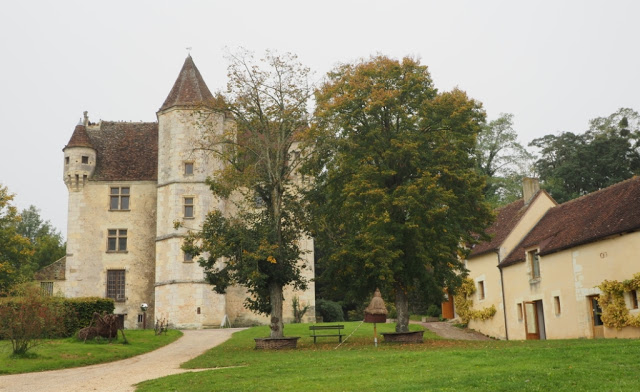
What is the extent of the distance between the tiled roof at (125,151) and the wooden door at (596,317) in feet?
89.0

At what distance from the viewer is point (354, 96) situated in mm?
24281

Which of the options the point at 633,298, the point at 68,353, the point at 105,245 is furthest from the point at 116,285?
the point at 633,298

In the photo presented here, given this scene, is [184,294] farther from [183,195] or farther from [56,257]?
[56,257]

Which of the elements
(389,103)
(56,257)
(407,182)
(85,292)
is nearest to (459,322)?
(407,182)

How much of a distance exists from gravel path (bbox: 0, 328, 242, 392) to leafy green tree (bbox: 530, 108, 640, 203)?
3232cm

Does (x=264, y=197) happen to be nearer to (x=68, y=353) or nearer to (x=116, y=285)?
(x=68, y=353)

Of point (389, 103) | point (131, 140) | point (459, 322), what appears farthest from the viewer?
point (131, 140)

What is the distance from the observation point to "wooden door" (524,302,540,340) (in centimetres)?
2834

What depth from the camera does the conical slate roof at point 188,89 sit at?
39.6 meters

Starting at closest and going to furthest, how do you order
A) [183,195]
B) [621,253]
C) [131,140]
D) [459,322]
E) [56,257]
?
1. [621,253]
2. [459,322]
3. [183,195]
4. [131,140]
5. [56,257]

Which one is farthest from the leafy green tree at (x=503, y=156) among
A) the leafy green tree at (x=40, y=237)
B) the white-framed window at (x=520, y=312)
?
the leafy green tree at (x=40, y=237)

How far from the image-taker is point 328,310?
45719 mm

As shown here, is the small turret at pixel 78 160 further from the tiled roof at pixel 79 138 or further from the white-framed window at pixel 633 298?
the white-framed window at pixel 633 298

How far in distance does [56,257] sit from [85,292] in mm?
23735
